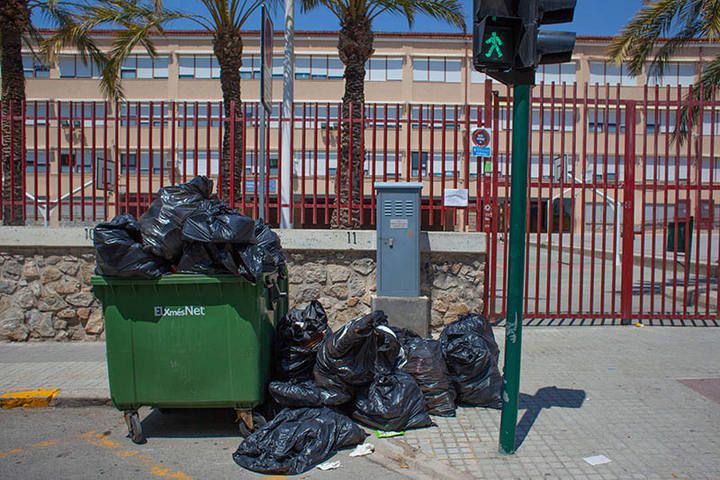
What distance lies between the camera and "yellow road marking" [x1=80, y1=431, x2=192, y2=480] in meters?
4.15

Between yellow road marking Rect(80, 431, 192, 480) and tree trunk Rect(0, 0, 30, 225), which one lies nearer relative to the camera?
yellow road marking Rect(80, 431, 192, 480)

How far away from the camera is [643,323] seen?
8570 mm

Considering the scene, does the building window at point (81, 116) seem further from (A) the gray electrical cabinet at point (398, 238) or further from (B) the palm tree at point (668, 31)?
(B) the palm tree at point (668, 31)

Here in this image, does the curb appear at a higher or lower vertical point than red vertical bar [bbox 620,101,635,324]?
lower

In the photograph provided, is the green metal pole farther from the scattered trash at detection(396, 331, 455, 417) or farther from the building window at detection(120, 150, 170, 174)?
the building window at detection(120, 150, 170, 174)

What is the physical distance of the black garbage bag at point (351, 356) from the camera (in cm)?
467

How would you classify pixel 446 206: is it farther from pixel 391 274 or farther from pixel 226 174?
pixel 226 174

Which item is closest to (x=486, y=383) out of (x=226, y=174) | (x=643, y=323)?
(x=643, y=323)

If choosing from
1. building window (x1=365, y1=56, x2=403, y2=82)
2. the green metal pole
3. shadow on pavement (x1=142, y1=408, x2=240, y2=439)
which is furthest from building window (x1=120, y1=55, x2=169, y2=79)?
the green metal pole

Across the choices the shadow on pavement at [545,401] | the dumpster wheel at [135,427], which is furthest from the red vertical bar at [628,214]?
the dumpster wheel at [135,427]

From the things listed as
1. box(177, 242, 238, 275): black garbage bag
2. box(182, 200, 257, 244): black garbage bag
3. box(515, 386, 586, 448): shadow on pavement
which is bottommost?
box(515, 386, 586, 448): shadow on pavement

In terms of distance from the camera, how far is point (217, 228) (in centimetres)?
450

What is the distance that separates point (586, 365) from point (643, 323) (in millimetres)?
2505

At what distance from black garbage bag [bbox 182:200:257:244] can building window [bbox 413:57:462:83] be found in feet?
112
